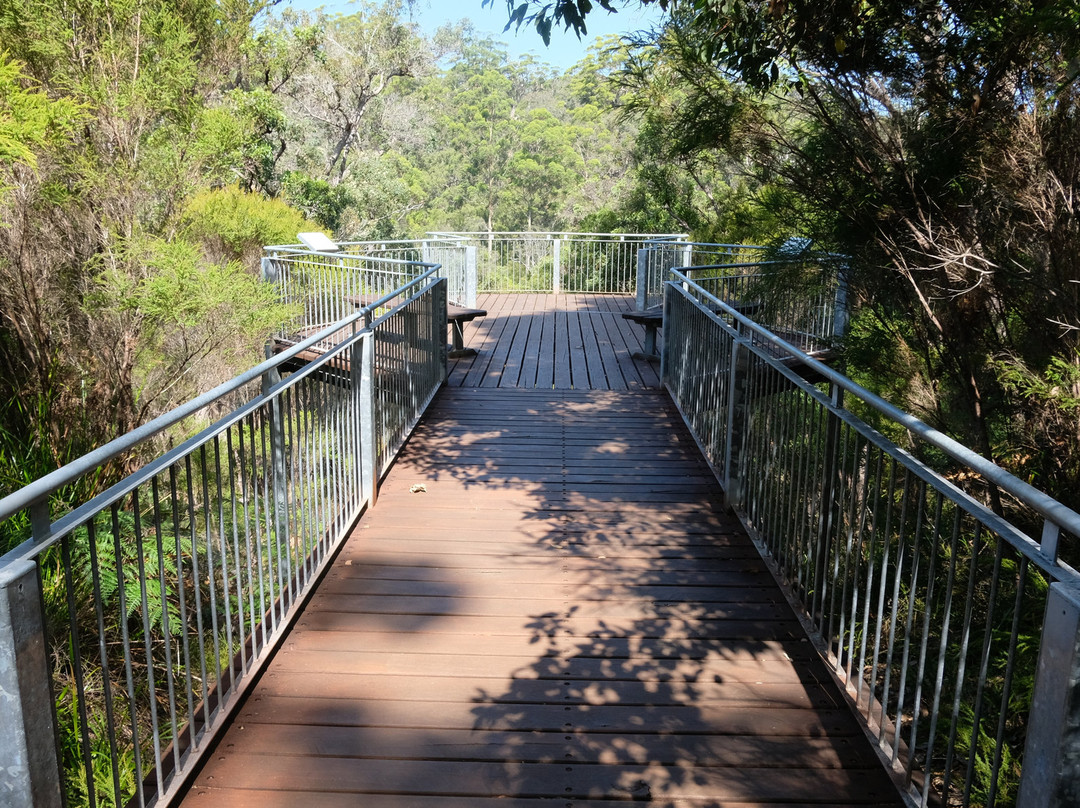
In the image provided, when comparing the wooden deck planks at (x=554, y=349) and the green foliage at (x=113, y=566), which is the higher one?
the wooden deck planks at (x=554, y=349)

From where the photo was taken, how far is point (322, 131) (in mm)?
32062

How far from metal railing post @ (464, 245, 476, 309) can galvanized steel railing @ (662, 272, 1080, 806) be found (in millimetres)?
7224

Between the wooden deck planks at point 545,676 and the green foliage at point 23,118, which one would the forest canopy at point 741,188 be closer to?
the green foliage at point 23,118

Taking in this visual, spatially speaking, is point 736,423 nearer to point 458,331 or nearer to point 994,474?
point 994,474

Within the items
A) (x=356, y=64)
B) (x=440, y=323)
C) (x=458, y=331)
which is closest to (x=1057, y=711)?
(x=440, y=323)

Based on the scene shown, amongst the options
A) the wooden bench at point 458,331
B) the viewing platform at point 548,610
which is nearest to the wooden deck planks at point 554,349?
the wooden bench at point 458,331

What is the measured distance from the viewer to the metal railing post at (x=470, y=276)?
578 inches

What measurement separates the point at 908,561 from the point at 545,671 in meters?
3.60

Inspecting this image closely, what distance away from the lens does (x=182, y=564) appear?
4660 millimetres

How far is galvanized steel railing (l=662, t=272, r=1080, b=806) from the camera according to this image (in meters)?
1.94

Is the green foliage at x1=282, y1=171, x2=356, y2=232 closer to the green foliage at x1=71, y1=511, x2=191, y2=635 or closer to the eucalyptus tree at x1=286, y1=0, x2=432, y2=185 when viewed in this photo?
the eucalyptus tree at x1=286, y1=0, x2=432, y2=185

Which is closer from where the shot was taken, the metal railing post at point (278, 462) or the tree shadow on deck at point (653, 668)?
the tree shadow on deck at point (653, 668)

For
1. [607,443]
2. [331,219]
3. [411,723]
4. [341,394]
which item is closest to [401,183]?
[331,219]

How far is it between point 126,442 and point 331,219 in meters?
25.1
